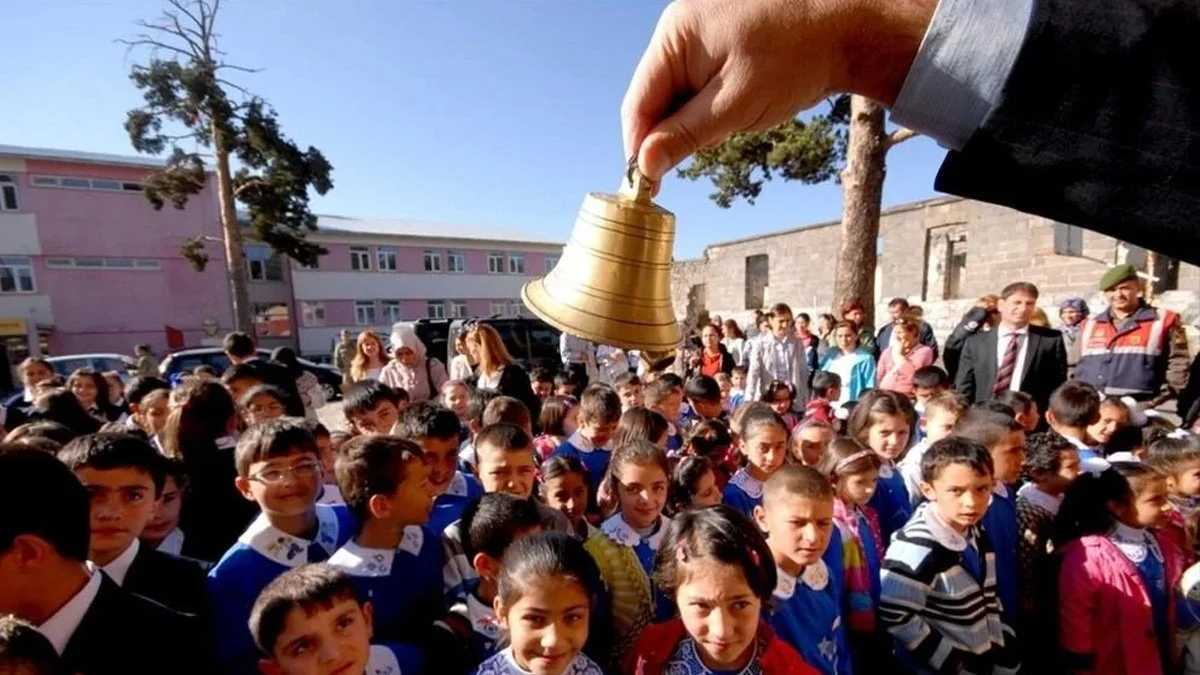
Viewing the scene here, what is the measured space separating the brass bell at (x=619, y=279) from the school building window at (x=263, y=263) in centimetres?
2696

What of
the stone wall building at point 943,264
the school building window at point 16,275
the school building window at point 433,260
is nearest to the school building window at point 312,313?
the school building window at point 433,260

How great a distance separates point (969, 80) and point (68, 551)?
2.13 m

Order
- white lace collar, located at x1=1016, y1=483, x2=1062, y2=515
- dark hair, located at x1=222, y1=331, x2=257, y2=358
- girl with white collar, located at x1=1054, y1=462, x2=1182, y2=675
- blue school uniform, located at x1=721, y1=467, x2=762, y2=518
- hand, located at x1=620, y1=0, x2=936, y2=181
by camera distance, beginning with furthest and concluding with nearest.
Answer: dark hair, located at x1=222, y1=331, x2=257, y2=358, blue school uniform, located at x1=721, y1=467, x2=762, y2=518, white lace collar, located at x1=1016, y1=483, x2=1062, y2=515, girl with white collar, located at x1=1054, y1=462, x2=1182, y2=675, hand, located at x1=620, y1=0, x2=936, y2=181

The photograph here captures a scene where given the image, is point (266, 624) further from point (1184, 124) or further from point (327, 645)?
point (1184, 124)

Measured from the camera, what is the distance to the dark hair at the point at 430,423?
111 inches

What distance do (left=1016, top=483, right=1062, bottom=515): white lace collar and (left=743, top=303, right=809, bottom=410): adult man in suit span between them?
301cm

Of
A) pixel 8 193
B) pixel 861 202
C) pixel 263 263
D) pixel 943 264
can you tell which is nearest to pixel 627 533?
pixel 861 202

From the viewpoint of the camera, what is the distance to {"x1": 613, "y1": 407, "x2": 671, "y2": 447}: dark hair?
341 cm

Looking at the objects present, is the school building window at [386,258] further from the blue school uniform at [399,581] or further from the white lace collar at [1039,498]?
the white lace collar at [1039,498]

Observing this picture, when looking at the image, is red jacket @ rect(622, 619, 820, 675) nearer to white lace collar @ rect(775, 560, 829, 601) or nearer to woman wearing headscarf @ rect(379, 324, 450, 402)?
white lace collar @ rect(775, 560, 829, 601)

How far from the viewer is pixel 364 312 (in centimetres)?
2697

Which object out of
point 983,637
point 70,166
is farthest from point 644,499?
point 70,166

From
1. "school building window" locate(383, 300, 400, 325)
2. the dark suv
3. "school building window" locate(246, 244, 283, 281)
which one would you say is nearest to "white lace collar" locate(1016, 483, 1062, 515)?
the dark suv

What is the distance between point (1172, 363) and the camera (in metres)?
4.34
